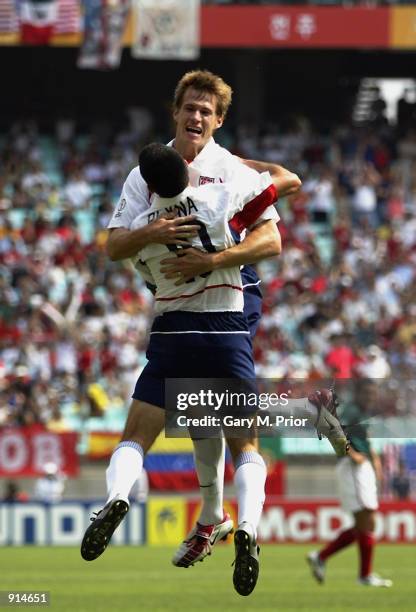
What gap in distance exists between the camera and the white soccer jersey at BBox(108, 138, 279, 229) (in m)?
8.81

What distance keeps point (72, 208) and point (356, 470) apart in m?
14.7

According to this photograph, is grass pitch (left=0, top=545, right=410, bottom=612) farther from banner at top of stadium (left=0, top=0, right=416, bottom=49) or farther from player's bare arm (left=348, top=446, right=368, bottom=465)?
banner at top of stadium (left=0, top=0, right=416, bottom=49)

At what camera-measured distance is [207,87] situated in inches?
352

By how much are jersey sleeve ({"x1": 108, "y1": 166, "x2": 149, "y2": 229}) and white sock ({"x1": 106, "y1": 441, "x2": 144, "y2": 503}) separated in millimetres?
1170

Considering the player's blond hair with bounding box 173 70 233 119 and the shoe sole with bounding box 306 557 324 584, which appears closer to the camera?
the player's blond hair with bounding box 173 70 233 119

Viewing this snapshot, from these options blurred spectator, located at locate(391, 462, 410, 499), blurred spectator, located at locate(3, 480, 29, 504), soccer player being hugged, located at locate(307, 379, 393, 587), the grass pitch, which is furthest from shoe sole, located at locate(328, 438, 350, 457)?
blurred spectator, located at locate(391, 462, 410, 499)

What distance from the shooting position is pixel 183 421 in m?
8.99

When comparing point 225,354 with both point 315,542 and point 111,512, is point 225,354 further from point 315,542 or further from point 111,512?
point 315,542

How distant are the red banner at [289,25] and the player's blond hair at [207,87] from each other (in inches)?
993

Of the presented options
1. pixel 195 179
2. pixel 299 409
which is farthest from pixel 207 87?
pixel 299 409

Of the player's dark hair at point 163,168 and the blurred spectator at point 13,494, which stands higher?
the player's dark hair at point 163,168

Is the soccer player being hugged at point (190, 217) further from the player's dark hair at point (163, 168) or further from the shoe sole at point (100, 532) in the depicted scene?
the shoe sole at point (100, 532)

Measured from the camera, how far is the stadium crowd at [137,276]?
2566 cm

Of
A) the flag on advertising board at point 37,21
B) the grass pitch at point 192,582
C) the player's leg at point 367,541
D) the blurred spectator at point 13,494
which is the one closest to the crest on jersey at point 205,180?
the grass pitch at point 192,582
